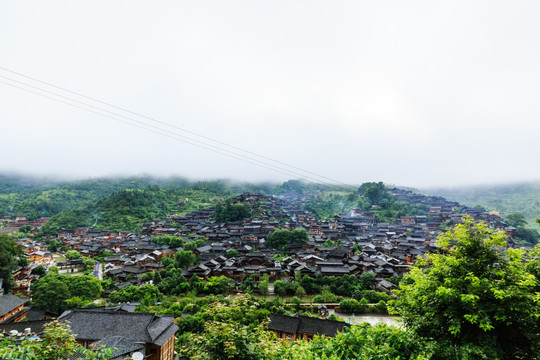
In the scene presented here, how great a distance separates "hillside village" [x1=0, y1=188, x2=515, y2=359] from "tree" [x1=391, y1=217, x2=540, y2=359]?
37.0 feet

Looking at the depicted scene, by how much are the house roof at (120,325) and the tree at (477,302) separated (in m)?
11.2

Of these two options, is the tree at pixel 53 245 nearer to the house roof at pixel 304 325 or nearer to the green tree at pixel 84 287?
the green tree at pixel 84 287

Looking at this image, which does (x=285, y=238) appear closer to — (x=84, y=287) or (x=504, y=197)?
(x=84, y=287)

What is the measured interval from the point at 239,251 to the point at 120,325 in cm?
2076

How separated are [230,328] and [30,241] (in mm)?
47285

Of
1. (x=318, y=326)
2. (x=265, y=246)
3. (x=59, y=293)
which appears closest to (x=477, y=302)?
(x=318, y=326)

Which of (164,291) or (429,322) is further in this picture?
(164,291)

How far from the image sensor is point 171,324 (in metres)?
13.9

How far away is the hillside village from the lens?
16812 mm

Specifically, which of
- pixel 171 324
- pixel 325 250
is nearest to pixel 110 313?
pixel 171 324

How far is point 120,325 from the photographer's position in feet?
42.7

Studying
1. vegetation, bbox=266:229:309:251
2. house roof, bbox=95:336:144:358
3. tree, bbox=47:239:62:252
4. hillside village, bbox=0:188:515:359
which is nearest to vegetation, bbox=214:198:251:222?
hillside village, bbox=0:188:515:359

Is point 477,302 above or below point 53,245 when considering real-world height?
above

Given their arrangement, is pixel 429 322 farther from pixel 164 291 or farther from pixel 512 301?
pixel 164 291
